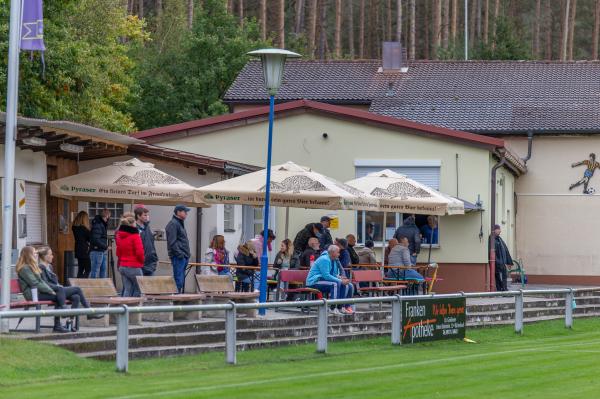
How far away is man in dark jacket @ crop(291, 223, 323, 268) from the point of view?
25.5 m

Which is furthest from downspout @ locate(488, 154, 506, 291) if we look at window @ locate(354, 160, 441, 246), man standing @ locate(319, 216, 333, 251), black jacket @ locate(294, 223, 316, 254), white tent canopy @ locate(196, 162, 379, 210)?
white tent canopy @ locate(196, 162, 379, 210)

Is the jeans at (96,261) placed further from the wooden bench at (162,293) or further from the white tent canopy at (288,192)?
the wooden bench at (162,293)

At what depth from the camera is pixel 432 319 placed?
69.0ft

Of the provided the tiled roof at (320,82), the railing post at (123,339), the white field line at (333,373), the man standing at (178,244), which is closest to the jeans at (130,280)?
the man standing at (178,244)

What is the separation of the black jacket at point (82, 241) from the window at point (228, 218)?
621cm

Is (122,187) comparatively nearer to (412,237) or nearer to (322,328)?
(322,328)

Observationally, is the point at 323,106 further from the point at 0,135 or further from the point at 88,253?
the point at 0,135

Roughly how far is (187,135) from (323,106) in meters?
3.53

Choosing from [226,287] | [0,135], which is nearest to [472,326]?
[226,287]

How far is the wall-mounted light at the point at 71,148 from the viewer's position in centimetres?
2356

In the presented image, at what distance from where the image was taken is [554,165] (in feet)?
131

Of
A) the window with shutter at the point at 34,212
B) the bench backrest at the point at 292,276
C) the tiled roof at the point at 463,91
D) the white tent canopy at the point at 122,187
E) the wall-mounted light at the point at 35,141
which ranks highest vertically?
the tiled roof at the point at 463,91

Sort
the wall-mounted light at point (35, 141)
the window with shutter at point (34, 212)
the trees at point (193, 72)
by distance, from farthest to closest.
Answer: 1. the trees at point (193, 72)
2. the window with shutter at point (34, 212)
3. the wall-mounted light at point (35, 141)

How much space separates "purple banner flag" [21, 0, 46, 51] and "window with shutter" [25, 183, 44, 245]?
6464 millimetres
